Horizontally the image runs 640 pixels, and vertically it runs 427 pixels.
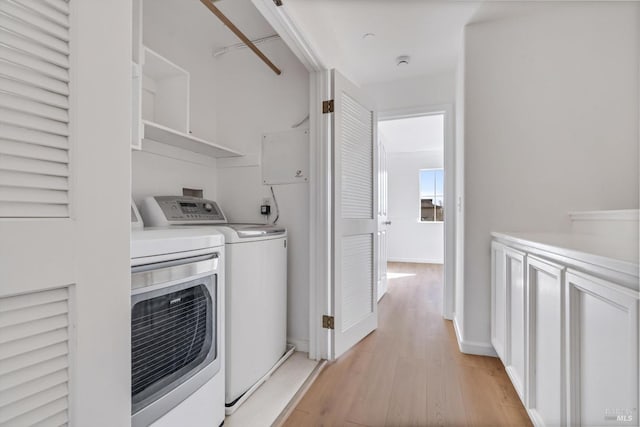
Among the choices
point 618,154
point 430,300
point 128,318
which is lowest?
point 430,300

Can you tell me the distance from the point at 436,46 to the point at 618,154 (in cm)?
145

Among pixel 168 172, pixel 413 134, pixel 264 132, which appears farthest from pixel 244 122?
pixel 413 134

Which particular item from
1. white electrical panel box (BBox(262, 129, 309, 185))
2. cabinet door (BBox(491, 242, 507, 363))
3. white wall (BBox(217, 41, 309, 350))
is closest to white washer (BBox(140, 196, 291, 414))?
white wall (BBox(217, 41, 309, 350))

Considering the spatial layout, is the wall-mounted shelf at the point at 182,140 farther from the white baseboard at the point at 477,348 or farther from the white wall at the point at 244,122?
the white baseboard at the point at 477,348

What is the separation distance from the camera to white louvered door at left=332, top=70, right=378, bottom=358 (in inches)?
77.2

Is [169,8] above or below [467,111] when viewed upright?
above

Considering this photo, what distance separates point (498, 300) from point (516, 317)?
1.29ft

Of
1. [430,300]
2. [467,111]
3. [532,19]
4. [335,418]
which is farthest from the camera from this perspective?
[430,300]

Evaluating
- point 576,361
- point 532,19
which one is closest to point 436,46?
point 532,19

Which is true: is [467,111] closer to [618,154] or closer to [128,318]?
[618,154]

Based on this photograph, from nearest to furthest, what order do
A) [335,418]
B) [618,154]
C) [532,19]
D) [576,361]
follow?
[576,361], [335,418], [618,154], [532,19]

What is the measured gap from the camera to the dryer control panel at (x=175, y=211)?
160 cm

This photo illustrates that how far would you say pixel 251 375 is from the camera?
155cm

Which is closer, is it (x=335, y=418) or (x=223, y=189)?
(x=335, y=418)
